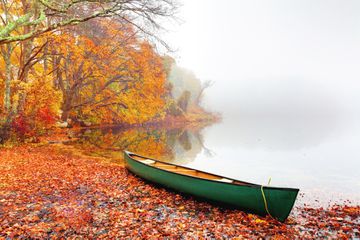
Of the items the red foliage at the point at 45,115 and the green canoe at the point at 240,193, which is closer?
the green canoe at the point at 240,193

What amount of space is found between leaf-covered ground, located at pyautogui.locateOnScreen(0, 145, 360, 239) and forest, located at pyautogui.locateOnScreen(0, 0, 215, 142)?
256 inches

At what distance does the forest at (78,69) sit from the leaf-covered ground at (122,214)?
6.50m

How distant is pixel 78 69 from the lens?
24500 mm

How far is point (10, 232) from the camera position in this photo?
573 cm

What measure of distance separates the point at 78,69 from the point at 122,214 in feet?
68.8

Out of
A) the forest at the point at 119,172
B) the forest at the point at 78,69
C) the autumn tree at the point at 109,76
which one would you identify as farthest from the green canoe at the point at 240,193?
the autumn tree at the point at 109,76

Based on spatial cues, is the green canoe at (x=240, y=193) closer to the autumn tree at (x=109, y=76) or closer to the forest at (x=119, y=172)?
the forest at (x=119, y=172)

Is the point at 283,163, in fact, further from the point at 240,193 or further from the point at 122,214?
the point at 122,214

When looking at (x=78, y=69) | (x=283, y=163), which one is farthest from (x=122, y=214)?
(x=78, y=69)

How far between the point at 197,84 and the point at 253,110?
71527 millimetres

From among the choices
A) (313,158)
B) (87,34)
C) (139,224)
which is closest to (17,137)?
(87,34)

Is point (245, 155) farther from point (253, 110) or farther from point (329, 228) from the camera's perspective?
point (253, 110)

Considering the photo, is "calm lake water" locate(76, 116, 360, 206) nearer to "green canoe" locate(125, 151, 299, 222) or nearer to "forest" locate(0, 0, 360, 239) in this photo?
"forest" locate(0, 0, 360, 239)

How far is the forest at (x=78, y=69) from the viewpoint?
1457 cm
